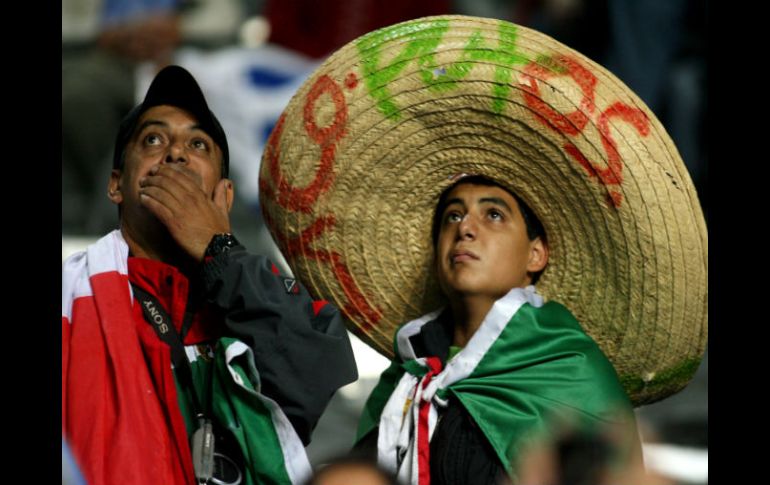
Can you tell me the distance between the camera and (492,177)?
396 cm

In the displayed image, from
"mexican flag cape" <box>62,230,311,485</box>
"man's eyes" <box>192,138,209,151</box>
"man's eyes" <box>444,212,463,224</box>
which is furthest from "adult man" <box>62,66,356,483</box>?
"man's eyes" <box>444,212,463,224</box>

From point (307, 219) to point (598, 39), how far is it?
10.9 ft

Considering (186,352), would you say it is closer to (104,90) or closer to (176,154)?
(176,154)

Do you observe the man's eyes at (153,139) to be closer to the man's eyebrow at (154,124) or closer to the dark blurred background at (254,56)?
the man's eyebrow at (154,124)

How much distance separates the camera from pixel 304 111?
3.96 metres

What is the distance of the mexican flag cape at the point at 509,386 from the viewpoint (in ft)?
11.8

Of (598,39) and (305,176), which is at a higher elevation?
(598,39)

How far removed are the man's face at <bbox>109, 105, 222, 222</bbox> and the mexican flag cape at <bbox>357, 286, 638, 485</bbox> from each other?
73 cm

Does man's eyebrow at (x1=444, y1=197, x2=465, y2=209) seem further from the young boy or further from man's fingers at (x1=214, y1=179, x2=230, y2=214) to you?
man's fingers at (x1=214, y1=179, x2=230, y2=214)

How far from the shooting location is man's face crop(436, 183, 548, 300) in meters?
3.90

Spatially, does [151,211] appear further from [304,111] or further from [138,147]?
[304,111]

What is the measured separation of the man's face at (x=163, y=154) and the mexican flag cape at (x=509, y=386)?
2.40 feet
